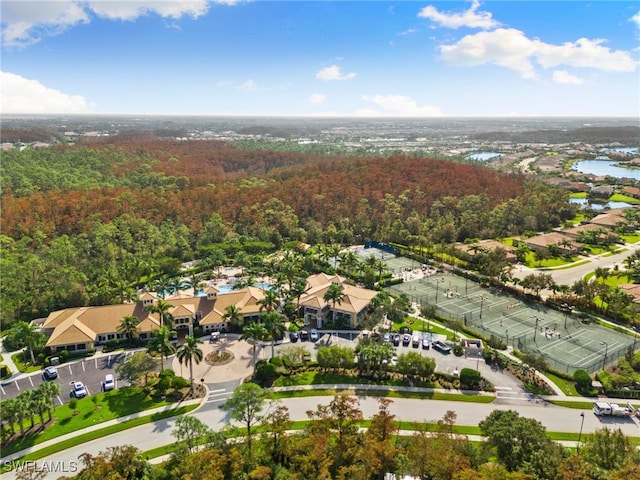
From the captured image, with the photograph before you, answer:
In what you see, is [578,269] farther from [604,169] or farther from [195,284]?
[604,169]

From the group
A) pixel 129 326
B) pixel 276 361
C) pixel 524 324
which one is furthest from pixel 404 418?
pixel 129 326

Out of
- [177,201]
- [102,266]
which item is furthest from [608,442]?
[177,201]

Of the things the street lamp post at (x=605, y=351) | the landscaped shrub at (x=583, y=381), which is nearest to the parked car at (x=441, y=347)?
the landscaped shrub at (x=583, y=381)

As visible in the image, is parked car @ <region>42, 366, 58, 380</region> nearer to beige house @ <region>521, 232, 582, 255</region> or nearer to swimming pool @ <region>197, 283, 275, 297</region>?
swimming pool @ <region>197, 283, 275, 297</region>

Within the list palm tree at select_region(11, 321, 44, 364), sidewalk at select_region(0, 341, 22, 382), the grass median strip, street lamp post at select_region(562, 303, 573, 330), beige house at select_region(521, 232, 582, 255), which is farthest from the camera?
beige house at select_region(521, 232, 582, 255)

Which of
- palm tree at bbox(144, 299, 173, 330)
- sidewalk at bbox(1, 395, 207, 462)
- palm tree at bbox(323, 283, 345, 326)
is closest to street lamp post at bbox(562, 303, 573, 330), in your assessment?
palm tree at bbox(323, 283, 345, 326)

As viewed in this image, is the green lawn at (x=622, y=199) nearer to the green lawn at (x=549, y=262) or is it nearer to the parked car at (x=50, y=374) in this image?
the green lawn at (x=549, y=262)
